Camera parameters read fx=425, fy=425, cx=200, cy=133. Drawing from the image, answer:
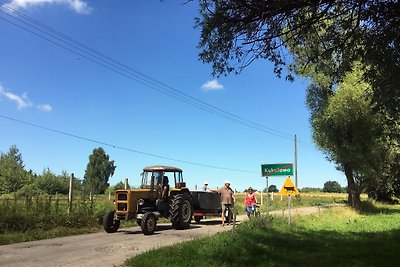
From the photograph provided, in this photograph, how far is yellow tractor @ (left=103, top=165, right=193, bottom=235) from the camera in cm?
1650

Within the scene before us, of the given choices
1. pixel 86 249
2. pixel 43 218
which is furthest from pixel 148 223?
pixel 43 218

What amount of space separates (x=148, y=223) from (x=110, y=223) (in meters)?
1.99

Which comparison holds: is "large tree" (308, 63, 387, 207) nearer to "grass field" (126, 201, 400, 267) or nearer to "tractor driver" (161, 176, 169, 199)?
"grass field" (126, 201, 400, 267)

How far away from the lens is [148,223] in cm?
1559

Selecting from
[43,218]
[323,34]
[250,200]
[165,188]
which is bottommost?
[43,218]

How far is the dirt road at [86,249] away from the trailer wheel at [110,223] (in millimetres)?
449

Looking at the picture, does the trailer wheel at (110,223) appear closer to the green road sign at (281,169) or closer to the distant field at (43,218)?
the distant field at (43,218)

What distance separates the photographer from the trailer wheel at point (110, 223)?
16.6 metres

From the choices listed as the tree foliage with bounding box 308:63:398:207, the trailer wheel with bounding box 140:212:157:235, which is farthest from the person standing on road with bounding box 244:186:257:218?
the tree foliage with bounding box 308:63:398:207

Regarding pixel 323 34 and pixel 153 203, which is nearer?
pixel 323 34

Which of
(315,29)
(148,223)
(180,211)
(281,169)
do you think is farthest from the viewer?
(180,211)

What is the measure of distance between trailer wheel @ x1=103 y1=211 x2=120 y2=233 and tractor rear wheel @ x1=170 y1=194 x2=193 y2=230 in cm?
228

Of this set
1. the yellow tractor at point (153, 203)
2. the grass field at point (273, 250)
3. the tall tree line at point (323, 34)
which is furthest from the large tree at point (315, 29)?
the yellow tractor at point (153, 203)

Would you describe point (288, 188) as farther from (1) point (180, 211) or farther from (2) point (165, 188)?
(2) point (165, 188)
